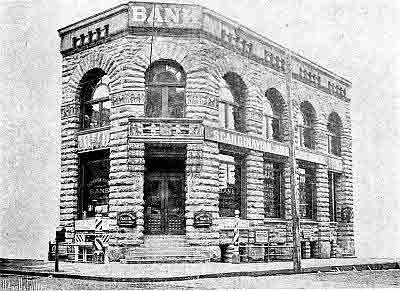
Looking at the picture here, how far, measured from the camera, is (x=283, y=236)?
3331cm

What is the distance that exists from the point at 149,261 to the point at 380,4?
13672 millimetres

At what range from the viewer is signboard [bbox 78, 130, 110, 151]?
2877 cm

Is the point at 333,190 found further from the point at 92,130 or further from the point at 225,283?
the point at 225,283

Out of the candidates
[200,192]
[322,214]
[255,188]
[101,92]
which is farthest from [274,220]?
[101,92]

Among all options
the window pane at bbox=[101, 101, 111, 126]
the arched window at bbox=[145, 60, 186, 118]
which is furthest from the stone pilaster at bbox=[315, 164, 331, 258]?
the window pane at bbox=[101, 101, 111, 126]

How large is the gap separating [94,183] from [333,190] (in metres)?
16.6

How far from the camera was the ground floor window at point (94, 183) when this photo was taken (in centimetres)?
2867

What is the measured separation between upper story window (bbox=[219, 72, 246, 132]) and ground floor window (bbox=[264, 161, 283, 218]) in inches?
122

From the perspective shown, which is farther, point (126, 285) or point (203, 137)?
point (203, 137)

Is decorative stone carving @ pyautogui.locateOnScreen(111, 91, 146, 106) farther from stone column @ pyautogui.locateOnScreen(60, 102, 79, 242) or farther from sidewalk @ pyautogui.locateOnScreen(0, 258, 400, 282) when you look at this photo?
sidewalk @ pyautogui.locateOnScreen(0, 258, 400, 282)

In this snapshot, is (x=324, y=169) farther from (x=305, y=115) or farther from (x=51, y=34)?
(x=51, y=34)

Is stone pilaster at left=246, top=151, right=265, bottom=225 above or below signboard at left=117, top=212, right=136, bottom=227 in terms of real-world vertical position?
above

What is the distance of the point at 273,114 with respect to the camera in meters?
34.5

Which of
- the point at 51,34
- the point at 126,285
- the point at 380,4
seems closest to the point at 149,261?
the point at 126,285
